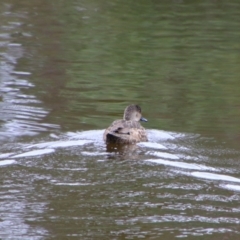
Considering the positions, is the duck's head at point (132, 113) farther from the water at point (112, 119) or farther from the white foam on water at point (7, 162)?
the white foam on water at point (7, 162)

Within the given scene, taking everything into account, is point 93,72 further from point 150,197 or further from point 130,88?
point 150,197

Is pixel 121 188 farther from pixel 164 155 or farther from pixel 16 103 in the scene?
pixel 16 103

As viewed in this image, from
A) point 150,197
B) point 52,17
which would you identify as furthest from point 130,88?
point 52,17

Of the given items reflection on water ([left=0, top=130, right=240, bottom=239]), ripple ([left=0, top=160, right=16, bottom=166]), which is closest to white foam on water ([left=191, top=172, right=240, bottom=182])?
reflection on water ([left=0, top=130, right=240, bottom=239])

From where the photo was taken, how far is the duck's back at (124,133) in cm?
1101

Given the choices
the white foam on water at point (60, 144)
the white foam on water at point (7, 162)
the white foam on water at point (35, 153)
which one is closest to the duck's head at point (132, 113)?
the white foam on water at point (60, 144)

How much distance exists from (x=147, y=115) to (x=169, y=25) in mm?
10487

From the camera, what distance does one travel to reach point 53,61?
1800 centimetres

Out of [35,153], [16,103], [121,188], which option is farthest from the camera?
[16,103]

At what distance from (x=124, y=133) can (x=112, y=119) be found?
1840 millimetres

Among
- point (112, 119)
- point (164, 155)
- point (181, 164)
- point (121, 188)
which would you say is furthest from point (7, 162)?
point (112, 119)

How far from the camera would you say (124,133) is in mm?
11141

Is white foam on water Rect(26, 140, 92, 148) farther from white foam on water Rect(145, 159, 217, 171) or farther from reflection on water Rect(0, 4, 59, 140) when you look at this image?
white foam on water Rect(145, 159, 217, 171)

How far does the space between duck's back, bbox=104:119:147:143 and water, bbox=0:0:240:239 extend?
174 millimetres
